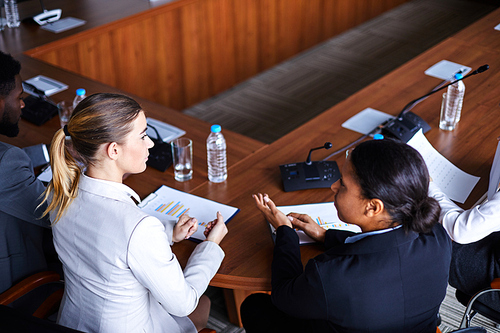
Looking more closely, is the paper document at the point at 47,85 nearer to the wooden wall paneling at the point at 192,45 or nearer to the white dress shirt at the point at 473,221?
the wooden wall paneling at the point at 192,45

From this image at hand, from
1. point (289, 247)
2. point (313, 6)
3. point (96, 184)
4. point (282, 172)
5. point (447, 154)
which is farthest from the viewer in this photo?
point (313, 6)

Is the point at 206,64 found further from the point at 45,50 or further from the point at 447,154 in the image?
the point at 447,154

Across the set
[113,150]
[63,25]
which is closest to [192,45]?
[63,25]

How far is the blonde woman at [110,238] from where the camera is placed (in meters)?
1.32

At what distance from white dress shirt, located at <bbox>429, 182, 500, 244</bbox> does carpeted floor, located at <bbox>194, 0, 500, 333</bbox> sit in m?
2.22

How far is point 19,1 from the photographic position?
398cm

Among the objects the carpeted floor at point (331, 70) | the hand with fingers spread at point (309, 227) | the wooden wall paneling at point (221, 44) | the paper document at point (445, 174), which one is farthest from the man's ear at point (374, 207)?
the wooden wall paneling at point (221, 44)

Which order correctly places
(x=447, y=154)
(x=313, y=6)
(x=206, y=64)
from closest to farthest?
1. (x=447, y=154)
2. (x=206, y=64)
3. (x=313, y=6)

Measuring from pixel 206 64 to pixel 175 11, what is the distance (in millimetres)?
565

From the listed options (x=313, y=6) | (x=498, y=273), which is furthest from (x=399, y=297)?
(x=313, y=6)

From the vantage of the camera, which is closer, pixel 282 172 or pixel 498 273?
pixel 498 273

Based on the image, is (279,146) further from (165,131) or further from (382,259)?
(382,259)

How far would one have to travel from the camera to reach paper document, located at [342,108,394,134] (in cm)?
233

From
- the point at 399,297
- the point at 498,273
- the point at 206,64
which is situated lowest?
the point at 206,64
